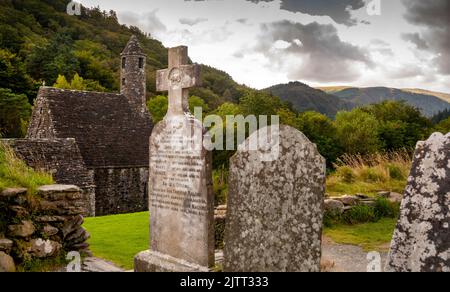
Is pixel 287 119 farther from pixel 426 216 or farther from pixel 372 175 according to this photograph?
pixel 426 216

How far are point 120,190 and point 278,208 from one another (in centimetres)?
2361

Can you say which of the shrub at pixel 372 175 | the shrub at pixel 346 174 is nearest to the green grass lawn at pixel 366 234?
the shrub at pixel 372 175

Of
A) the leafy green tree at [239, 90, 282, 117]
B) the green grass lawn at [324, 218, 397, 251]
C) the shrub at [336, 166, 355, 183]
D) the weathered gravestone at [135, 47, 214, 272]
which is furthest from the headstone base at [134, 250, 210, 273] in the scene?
the leafy green tree at [239, 90, 282, 117]

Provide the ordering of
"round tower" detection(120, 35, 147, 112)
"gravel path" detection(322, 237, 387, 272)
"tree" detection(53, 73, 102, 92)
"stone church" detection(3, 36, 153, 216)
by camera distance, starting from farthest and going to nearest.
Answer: "tree" detection(53, 73, 102, 92), "round tower" detection(120, 35, 147, 112), "stone church" detection(3, 36, 153, 216), "gravel path" detection(322, 237, 387, 272)

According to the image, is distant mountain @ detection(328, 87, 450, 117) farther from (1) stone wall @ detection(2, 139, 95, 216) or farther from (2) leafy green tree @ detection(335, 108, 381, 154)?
(1) stone wall @ detection(2, 139, 95, 216)

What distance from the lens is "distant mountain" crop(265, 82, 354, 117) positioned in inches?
3019

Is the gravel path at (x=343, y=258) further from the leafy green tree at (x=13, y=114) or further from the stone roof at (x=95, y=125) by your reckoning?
the leafy green tree at (x=13, y=114)

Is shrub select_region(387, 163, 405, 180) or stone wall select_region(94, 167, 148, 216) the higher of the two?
shrub select_region(387, 163, 405, 180)

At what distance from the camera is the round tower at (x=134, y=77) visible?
33.8 metres

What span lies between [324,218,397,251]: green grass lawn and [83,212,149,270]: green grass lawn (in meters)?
4.32

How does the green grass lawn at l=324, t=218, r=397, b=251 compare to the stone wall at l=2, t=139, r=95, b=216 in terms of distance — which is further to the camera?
the stone wall at l=2, t=139, r=95, b=216

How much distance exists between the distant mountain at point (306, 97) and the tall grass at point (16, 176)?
68.0 metres

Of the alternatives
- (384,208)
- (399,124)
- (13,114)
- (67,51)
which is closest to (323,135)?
(399,124)

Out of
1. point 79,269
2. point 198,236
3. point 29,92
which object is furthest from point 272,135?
point 29,92
